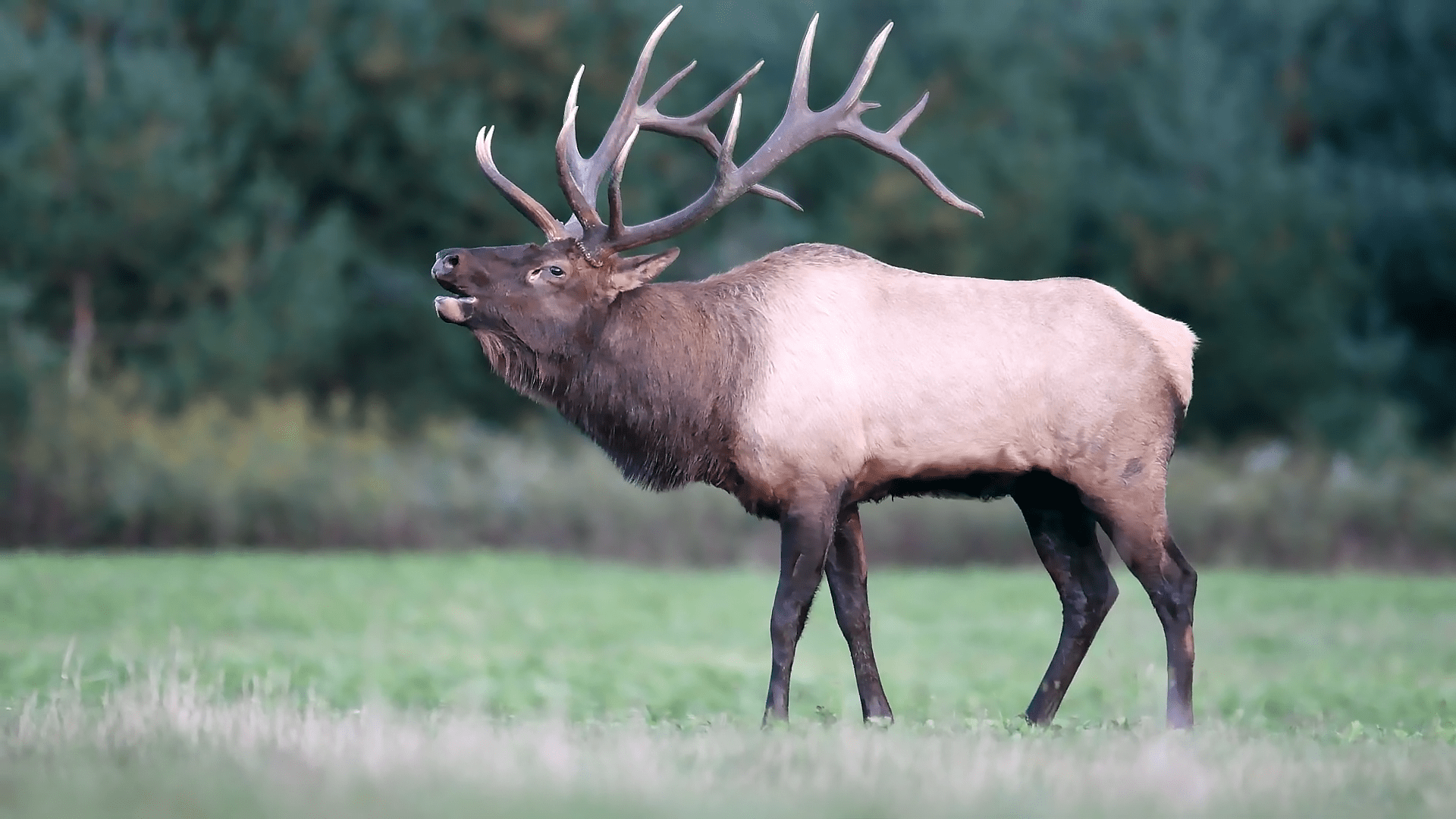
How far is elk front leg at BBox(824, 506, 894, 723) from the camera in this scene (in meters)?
8.71

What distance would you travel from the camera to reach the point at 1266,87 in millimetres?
38719

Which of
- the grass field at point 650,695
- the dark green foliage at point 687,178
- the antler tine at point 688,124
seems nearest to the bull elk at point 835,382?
the antler tine at point 688,124

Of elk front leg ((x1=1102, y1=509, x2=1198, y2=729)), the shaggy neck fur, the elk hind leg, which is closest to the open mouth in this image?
the shaggy neck fur

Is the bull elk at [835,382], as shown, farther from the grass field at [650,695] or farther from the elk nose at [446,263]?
the grass field at [650,695]

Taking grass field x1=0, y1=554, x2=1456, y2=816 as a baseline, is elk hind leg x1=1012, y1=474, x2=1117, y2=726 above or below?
above

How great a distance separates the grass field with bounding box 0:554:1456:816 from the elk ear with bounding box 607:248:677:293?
2088 millimetres

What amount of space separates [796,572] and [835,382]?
0.89m

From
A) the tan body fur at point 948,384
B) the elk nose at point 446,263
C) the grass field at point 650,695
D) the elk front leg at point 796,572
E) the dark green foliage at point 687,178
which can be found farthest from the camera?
the dark green foliage at point 687,178

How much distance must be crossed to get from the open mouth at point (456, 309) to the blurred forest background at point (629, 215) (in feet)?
59.1

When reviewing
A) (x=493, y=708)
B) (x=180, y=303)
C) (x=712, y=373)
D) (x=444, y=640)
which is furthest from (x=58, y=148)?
(x=712, y=373)

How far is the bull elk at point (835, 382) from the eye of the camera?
8.31 m

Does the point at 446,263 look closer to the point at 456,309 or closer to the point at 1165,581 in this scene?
the point at 456,309

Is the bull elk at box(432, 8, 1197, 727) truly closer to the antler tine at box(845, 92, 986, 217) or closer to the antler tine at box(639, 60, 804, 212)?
the antler tine at box(845, 92, 986, 217)

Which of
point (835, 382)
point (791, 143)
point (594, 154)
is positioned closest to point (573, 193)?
point (594, 154)
